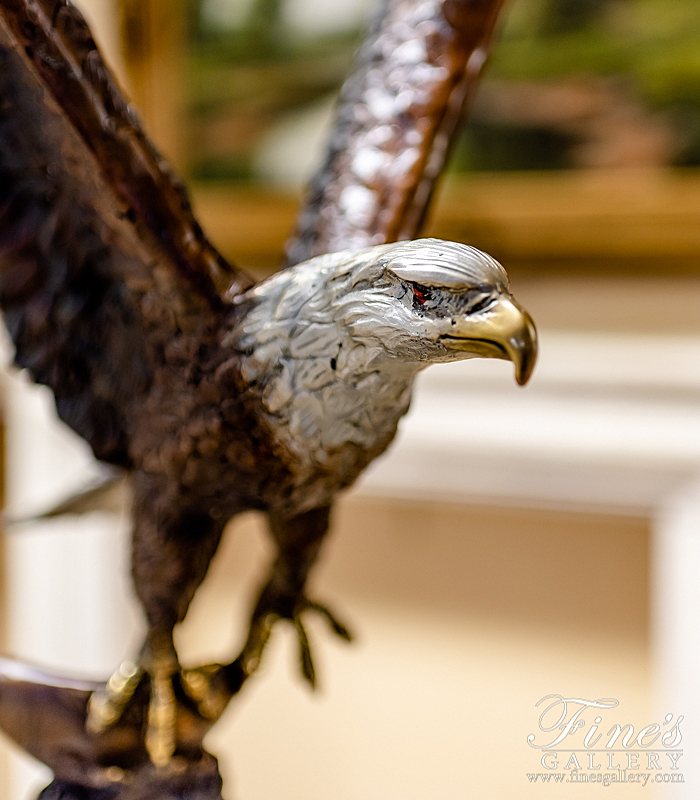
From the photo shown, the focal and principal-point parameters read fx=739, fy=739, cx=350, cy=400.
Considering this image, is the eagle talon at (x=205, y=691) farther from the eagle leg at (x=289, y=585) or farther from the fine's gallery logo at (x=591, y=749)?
the fine's gallery logo at (x=591, y=749)

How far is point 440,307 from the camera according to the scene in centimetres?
29

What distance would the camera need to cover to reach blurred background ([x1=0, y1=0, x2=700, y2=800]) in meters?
0.83

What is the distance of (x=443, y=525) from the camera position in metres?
1.04

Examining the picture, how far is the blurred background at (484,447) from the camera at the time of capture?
833 mm

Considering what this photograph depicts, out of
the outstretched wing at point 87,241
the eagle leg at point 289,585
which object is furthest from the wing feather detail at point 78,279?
the eagle leg at point 289,585

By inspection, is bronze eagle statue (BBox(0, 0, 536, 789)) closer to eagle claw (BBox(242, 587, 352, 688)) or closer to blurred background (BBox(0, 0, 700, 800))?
eagle claw (BBox(242, 587, 352, 688))

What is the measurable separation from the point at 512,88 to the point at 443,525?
0.58 meters

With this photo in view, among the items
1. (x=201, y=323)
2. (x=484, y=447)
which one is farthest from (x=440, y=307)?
(x=484, y=447)

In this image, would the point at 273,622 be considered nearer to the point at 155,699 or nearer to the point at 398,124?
the point at 155,699

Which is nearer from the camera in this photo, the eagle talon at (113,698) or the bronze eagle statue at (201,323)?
the bronze eagle statue at (201,323)

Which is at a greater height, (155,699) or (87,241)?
(87,241)

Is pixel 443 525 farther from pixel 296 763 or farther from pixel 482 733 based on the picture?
pixel 296 763

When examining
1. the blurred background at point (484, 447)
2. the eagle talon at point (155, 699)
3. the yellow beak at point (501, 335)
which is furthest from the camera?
the blurred background at point (484, 447)

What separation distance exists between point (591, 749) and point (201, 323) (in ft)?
1.09
